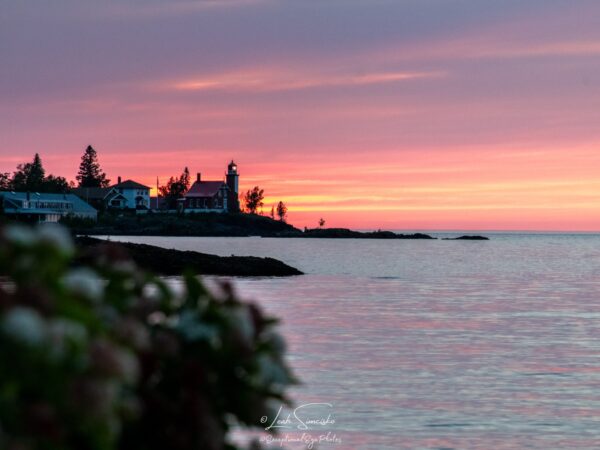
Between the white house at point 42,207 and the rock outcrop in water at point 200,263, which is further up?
the white house at point 42,207

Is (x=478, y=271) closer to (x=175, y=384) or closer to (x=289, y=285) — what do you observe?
(x=289, y=285)

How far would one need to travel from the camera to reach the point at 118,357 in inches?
165

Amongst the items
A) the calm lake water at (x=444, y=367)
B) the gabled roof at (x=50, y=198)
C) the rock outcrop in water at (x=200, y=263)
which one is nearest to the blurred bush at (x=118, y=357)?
the calm lake water at (x=444, y=367)

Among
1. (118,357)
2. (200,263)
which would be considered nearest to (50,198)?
(200,263)

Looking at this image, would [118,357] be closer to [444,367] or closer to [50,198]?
[444,367]

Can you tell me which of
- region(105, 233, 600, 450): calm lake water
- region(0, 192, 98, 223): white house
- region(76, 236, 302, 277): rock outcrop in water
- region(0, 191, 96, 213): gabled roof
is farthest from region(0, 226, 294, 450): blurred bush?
region(0, 191, 96, 213): gabled roof

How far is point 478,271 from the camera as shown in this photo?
3915 inches

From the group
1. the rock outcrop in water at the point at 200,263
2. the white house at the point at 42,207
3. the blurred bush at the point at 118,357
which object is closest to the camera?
the blurred bush at the point at 118,357

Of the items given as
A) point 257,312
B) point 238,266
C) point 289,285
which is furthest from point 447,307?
point 257,312

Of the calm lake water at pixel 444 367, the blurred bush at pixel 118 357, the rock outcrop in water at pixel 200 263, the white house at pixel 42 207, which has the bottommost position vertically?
the calm lake water at pixel 444 367

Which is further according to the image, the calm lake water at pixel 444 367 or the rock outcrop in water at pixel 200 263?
the rock outcrop in water at pixel 200 263

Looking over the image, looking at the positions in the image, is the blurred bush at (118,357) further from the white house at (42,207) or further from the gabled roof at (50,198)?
the gabled roof at (50,198)

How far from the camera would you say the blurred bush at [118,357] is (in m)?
4.15

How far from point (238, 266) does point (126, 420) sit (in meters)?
65.0
